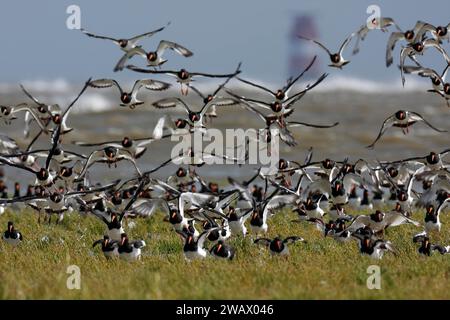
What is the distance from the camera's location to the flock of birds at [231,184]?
1416cm

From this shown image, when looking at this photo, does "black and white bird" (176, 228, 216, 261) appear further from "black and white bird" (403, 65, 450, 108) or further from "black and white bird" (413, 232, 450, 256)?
"black and white bird" (403, 65, 450, 108)

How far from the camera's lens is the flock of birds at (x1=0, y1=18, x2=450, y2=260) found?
46.4 ft

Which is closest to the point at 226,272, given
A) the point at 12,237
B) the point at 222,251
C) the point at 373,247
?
the point at 222,251

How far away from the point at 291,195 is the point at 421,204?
2110mm

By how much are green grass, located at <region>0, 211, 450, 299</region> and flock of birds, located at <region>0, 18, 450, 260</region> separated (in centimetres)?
31

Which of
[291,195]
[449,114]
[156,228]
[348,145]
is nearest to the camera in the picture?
[291,195]

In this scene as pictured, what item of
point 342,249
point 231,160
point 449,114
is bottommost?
point 342,249

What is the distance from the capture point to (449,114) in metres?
57.6

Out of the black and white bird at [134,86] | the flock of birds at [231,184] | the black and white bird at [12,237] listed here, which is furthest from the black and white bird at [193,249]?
the black and white bird at [134,86]

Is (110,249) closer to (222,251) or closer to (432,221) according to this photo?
(222,251)

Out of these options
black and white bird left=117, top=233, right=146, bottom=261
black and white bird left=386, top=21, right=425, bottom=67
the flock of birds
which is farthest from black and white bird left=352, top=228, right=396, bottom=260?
black and white bird left=386, top=21, right=425, bottom=67
